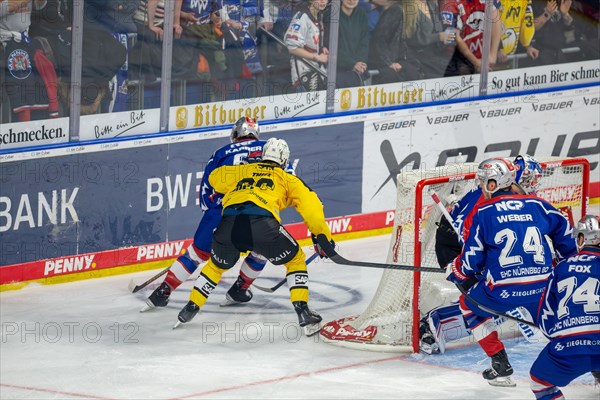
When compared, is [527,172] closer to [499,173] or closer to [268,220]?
[499,173]

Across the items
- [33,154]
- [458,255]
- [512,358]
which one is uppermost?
[33,154]

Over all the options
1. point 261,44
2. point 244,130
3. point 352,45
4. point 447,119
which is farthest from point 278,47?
point 244,130

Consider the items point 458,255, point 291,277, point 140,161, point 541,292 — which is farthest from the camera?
point 140,161

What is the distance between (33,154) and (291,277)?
2.00 meters

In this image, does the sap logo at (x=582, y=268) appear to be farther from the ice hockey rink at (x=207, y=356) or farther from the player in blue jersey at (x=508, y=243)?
the ice hockey rink at (x=207, y=356)

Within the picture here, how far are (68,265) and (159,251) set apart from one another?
2.34 ft

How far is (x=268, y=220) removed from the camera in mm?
7750

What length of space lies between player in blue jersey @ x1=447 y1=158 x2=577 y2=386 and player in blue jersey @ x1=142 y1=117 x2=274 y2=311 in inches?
70.1

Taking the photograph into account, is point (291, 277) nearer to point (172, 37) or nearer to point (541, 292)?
point (541, 292)

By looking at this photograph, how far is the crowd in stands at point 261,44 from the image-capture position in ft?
28.9

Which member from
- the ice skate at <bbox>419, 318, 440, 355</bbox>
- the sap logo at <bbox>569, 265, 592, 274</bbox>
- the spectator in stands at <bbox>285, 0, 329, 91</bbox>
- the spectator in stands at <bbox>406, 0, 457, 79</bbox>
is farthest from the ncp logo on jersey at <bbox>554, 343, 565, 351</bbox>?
the spectator in stands at <bbox>406, 0, 457, 79</bbox>

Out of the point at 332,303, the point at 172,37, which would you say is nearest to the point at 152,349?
the point at 332,303

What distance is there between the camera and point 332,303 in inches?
341

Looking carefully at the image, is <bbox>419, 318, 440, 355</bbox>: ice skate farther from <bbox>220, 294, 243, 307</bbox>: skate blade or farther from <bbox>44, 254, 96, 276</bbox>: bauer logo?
<bbox>44, 254, 96, 276</bbox>: bauer logo
